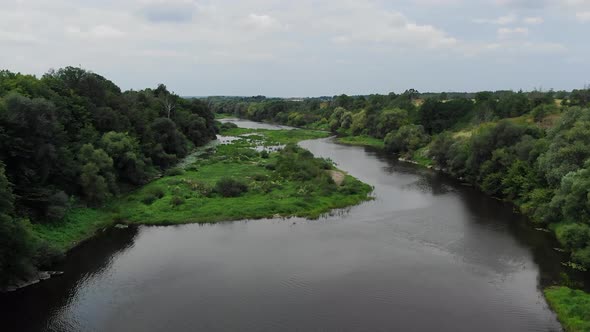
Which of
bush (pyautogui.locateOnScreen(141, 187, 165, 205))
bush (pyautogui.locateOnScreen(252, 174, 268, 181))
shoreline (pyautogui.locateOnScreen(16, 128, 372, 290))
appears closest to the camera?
shoreline (pyautogui.locateOnScreen(16, 128, 372, 290))

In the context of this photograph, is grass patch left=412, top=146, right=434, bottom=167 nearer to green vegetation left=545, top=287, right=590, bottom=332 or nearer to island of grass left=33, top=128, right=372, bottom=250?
island of grass left=33, top=128, right=372, bottom=250

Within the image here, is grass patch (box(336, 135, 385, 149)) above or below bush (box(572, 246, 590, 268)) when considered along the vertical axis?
above

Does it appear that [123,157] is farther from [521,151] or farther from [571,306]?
[521,151]

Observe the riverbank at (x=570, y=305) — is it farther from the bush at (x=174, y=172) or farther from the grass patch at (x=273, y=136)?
the grass patch at (x=273, y=136)

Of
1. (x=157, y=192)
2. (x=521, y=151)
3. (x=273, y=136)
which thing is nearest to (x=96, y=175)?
(x=157, y=192)

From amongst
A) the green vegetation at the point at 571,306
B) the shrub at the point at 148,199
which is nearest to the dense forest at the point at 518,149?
the green vegetation at the point at 571,306

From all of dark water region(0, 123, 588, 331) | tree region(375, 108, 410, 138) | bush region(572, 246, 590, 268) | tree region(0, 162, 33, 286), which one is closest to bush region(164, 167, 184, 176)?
dark water region(0, 123, 588, 331)
